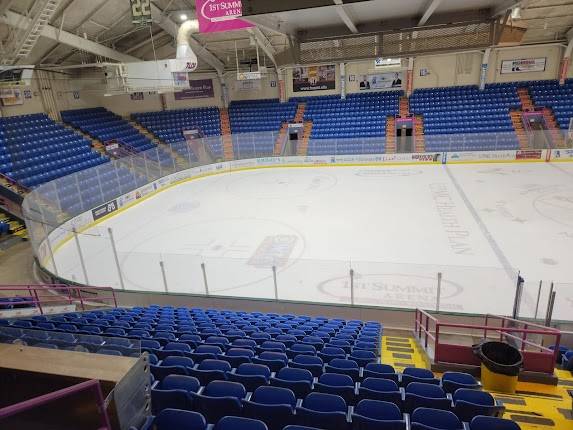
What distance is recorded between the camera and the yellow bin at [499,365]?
4.80 metres

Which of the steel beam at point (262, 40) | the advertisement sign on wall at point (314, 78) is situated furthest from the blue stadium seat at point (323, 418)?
the advertisement sign on wall at point (314, 78)

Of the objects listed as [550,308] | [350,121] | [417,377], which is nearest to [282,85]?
[350,121]

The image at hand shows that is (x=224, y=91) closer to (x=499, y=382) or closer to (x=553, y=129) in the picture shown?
(x=553, y=129)

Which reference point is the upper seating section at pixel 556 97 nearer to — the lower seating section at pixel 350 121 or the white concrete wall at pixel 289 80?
the white concrete wall at pixel 289 80

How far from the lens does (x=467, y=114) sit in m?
→ 24.7

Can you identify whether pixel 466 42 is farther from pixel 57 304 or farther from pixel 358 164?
pixel 358 164

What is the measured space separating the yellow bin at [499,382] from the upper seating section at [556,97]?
920 inches

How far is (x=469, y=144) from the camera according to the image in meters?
21.4

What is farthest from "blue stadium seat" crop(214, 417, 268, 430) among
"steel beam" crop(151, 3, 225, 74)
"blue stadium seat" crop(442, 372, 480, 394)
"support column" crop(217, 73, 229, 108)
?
"support column" crop(217, 73, 229, 108)

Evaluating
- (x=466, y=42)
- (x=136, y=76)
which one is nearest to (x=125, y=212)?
(x=136, y=76)

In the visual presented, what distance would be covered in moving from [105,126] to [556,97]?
27701 mm

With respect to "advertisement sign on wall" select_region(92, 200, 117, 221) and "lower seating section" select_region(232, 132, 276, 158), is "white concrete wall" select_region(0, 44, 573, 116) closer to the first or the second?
"lower seating section" select_region(232, 132, 276, 158)

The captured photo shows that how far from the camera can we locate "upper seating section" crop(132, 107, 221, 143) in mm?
26547

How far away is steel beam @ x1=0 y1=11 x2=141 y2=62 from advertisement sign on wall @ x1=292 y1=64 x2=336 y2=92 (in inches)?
432
